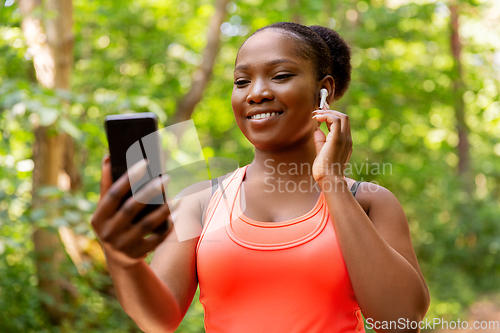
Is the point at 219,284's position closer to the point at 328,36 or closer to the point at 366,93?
the point at 328,36

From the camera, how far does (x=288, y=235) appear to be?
55.2 inches

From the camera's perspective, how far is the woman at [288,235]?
127 cm

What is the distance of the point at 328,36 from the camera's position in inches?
69.9

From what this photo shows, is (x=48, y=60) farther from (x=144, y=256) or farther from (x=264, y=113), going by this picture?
(x=144, y=256)

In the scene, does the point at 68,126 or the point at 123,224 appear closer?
the point at 123,224

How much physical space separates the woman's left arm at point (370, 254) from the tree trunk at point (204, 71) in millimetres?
4473

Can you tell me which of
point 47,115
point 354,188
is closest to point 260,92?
point 354,188

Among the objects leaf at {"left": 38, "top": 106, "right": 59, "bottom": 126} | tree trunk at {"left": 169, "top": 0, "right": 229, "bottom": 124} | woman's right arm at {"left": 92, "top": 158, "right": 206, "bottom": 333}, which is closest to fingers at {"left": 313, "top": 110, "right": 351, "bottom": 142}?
woman's right arm at {"left": 92, "top": 158, "right": 206, "bottom": 333}

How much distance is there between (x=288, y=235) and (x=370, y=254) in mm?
269

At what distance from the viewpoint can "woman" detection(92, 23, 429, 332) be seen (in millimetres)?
1271

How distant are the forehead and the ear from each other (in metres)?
0.11

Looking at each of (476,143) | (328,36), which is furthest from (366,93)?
(476,143)

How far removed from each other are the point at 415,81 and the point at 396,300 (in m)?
6.24

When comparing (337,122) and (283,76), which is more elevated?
(283,76)
